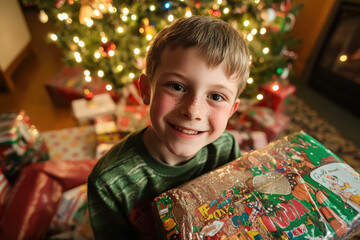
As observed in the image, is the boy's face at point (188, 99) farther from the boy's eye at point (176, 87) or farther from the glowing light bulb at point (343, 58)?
the glowing light bulb at point (343, 58)

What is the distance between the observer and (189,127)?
20.5 inches

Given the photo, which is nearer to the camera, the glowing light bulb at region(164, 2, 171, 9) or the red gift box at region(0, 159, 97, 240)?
the red gift box at region(0, 159, 97, 240)

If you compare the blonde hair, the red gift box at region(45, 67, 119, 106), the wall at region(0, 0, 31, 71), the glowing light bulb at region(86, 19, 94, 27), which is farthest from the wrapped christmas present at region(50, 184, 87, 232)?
the wall at region(0, 0, 31, 71)

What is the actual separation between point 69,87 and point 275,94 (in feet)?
5.87

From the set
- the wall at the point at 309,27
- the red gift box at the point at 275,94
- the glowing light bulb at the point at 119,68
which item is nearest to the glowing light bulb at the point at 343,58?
the wall at the point at 309,27

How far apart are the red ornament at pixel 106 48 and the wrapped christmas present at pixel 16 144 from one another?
0.59 meters

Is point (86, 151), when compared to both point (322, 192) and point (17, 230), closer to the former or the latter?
point (17, 230)

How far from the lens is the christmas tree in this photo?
127 cm

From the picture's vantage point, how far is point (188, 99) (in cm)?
50

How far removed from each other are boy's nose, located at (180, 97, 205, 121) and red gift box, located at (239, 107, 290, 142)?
1293mm

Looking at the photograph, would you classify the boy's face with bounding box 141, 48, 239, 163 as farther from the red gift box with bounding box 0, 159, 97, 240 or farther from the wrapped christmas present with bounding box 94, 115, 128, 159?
the wrapped christmas present with bounding box 94, 115, 128, 159

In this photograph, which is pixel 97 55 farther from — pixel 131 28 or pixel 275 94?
pixel 275 94

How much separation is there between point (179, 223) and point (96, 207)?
346mm

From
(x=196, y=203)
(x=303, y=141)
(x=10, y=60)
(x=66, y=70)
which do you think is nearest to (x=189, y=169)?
(x=196, y=203)
